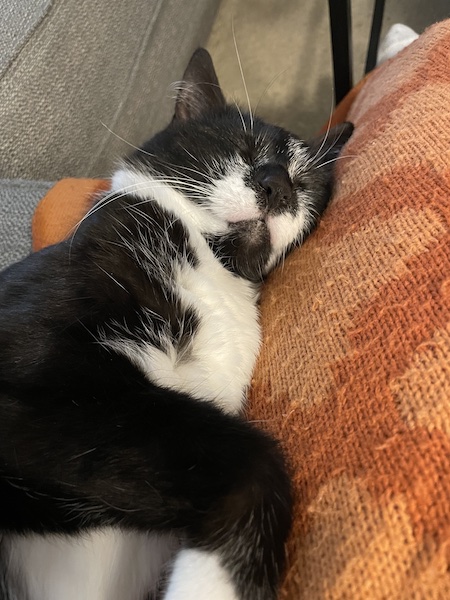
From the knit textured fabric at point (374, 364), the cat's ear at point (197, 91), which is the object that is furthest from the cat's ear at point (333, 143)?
the cat's ear at point (197, 91)

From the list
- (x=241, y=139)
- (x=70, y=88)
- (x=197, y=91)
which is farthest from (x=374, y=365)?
(x=70, y=88)

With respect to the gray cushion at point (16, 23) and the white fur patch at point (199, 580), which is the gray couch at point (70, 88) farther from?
the white fur patch at point (199, 580)

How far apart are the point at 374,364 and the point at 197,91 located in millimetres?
777

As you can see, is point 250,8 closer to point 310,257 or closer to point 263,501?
point 310,257

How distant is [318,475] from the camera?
0.61m

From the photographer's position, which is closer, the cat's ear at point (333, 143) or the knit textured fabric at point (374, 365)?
the knit textured fabric at point (374, 365)

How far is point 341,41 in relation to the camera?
1.69 metres

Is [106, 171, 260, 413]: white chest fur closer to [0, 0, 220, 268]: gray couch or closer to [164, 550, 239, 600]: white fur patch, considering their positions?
[164, 550, 239, 600]: white fur patch

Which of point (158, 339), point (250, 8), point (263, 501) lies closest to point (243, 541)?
point (263, 501)

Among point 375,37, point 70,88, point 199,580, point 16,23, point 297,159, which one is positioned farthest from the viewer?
point 375,37

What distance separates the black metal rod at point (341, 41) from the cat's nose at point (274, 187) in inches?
36.6

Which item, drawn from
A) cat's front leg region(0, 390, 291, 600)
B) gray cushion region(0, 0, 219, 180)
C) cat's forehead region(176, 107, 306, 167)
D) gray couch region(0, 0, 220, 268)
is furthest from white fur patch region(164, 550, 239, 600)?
gray cushion region(0, 0, 219, 180)

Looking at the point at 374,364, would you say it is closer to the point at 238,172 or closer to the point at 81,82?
the point at 238,172

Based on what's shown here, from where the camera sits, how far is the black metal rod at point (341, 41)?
162cm
